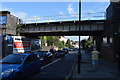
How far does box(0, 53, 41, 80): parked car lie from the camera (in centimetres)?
715

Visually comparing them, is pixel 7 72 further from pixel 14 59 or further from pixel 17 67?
pixel 14 59

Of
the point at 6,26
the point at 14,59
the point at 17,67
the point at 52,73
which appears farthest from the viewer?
the point at 6,26

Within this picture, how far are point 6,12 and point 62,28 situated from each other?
12.5 m

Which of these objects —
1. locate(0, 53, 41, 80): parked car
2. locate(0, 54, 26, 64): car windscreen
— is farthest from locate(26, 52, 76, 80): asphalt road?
locate(0, 54, 26, 64): car windscreen

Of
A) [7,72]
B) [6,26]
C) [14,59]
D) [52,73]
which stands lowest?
[52,73]

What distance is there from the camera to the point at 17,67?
25.1 feet

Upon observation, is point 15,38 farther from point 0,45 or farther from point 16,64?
point 16,64

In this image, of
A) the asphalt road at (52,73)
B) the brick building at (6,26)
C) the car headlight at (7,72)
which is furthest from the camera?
the brick building at (6,26)

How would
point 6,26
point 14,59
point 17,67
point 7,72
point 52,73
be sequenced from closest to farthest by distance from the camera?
point 7,72, point 17,67, point 14,59, point 52,73, point 6,26

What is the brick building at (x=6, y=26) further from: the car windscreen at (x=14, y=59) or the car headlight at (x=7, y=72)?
the car headlight at (x=7, y=72)

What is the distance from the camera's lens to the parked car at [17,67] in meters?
7.15

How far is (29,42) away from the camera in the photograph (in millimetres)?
33719

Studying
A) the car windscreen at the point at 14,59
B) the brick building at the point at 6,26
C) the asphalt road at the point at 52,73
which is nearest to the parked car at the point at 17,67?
the car windscreen at the point at 14,59

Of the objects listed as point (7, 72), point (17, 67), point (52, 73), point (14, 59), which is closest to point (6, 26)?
point (52, 73)
